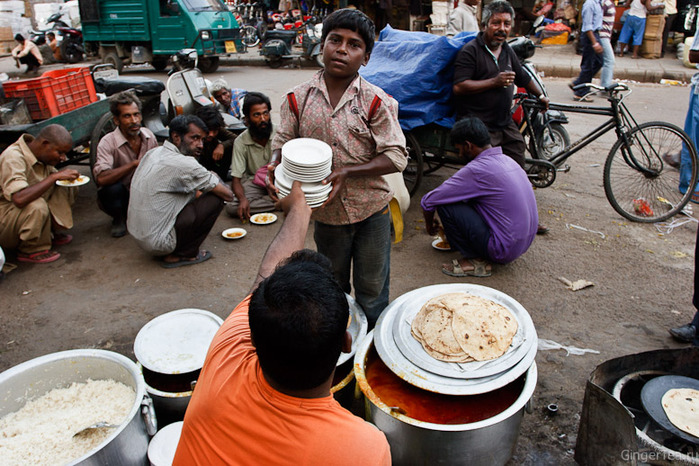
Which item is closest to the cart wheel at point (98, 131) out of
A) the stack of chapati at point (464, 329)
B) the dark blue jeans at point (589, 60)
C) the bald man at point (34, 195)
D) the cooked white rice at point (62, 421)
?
the bald man at point (34, 195)

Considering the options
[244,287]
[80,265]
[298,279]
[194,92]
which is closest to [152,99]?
[194,92]

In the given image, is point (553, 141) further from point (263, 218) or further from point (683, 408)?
point (683, 408)

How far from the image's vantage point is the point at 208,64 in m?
13.4

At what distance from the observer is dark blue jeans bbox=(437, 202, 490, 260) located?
368 centimetres

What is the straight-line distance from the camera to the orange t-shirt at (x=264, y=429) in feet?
3.45

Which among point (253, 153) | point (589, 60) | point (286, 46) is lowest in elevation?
point (253, 153)

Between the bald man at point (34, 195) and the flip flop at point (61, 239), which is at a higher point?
the bald man at point (34, 195)

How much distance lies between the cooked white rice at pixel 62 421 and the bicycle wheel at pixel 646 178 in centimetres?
446

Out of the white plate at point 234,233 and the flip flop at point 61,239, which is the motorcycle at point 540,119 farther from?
the flip flop at point 61,239

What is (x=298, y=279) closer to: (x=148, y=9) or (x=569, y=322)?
(x=569, y=322)

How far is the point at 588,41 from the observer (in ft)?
28.0

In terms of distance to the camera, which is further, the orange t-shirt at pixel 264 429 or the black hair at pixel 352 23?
the black hair at pixel 352 23

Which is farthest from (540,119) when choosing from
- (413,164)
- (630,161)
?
(413,164)

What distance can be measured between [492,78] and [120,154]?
3.43m
